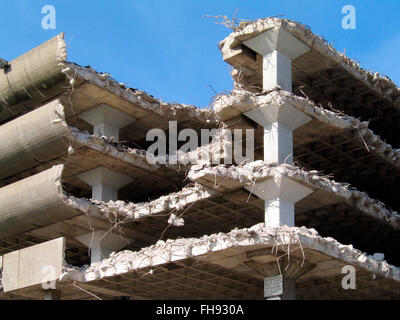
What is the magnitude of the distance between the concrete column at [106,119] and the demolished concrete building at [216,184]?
0.24 feet

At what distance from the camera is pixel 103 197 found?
43.3m

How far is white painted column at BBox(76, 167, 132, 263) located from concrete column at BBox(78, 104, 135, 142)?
197 centimetres

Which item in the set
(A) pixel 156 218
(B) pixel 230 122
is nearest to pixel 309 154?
(B) pixel 230 122

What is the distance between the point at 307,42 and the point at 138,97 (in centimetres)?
1015

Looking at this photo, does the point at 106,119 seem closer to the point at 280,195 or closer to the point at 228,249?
the point at 280,195

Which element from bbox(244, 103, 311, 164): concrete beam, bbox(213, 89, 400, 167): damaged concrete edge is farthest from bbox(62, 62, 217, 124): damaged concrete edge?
bbox(244, 103, 311, 164): concrete beam

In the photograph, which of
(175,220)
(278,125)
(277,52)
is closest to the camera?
(278,125)

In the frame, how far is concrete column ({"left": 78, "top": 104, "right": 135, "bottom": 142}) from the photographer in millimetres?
43562

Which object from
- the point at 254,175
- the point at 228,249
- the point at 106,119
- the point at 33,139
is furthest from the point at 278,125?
the point at 33,139

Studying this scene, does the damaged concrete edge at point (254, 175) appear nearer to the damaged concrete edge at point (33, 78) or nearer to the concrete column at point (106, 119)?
the concrete column at point (106, 119)

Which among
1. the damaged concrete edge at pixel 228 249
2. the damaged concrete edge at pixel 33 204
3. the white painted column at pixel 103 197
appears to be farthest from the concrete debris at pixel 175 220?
the damaged concrete edge at pixel 33 204

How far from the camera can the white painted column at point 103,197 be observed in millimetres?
42531
